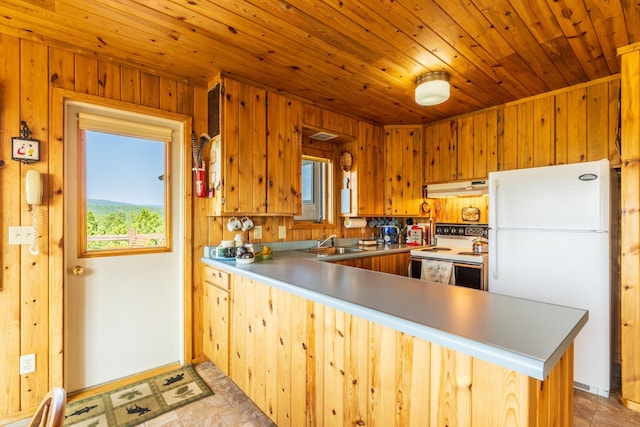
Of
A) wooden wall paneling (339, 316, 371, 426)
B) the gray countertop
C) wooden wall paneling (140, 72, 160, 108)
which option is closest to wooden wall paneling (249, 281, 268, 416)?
the gray countertop

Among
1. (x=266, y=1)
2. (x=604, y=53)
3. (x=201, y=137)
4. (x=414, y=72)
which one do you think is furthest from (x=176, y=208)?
(x=604, y=53)

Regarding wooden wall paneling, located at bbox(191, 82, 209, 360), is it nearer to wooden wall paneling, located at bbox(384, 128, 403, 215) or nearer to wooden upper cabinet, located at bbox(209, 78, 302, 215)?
wooden upper cabinet, located at bbox(209, 78, 302, 215)

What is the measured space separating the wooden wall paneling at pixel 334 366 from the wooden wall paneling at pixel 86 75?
221 cm

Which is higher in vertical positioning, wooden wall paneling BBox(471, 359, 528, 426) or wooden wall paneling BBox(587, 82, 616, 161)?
wooden wall paneling BBox(587, 82, 616, 161)

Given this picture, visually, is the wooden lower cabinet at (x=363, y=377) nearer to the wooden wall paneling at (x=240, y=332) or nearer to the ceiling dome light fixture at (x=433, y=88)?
the wooden wall paneling at (x=240, y=332)

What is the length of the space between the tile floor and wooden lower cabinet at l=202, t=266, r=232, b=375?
0.20 metres

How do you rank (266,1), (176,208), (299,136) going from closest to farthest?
(266,1) < (176,208) < (299,136)

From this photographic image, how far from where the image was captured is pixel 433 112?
3.22 meters

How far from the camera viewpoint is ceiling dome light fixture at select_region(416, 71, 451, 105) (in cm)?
225

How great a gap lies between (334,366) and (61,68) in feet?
8.26

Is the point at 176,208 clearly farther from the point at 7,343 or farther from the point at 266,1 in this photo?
the point at 266,1

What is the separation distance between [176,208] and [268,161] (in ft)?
2.87

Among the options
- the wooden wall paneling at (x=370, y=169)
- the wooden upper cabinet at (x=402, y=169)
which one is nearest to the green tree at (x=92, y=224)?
the wooden wall paneling at (x=370, y=169)

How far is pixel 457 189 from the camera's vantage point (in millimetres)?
3285
